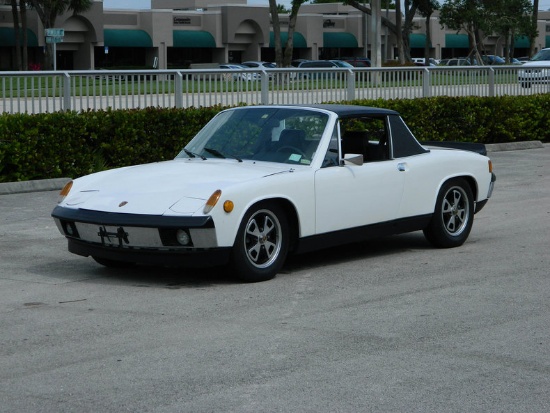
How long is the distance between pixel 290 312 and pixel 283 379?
67.1 inches

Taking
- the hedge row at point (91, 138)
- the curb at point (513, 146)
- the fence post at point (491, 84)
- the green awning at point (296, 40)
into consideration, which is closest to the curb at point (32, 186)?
the hedge row at point (91, 138)

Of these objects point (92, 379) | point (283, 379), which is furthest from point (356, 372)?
point (92, 379)

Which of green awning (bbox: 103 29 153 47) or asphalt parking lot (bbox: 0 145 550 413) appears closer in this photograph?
asphalt parking lot (bbox: 0 145 550 413)

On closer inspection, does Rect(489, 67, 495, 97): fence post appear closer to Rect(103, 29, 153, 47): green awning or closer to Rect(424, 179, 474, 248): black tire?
Rect(424, 179, 474, 248): black tire

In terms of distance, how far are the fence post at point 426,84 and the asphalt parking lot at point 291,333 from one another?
10.6 m

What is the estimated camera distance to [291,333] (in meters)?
6.91

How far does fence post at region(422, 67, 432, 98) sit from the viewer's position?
2095cm

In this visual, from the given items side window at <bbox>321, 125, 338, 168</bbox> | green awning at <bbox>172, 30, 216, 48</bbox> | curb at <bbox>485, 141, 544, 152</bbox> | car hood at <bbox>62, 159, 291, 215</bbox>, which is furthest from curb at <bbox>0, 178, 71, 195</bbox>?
green awning at <bbox>172, 30, 216, 48</bbox>

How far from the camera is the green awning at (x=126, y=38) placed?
75.6m

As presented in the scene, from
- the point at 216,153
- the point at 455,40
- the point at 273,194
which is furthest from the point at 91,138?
the point at 455,40

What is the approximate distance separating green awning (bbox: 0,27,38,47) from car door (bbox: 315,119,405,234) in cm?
6303

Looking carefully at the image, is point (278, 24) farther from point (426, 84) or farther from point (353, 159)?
point (353, 159)

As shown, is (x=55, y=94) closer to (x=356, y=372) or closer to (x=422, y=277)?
(x=422, y=277)

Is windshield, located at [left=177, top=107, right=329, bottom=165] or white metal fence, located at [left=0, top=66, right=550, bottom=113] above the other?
white metal fence, located at [left=0, top=66, right=550, bottom=113]
